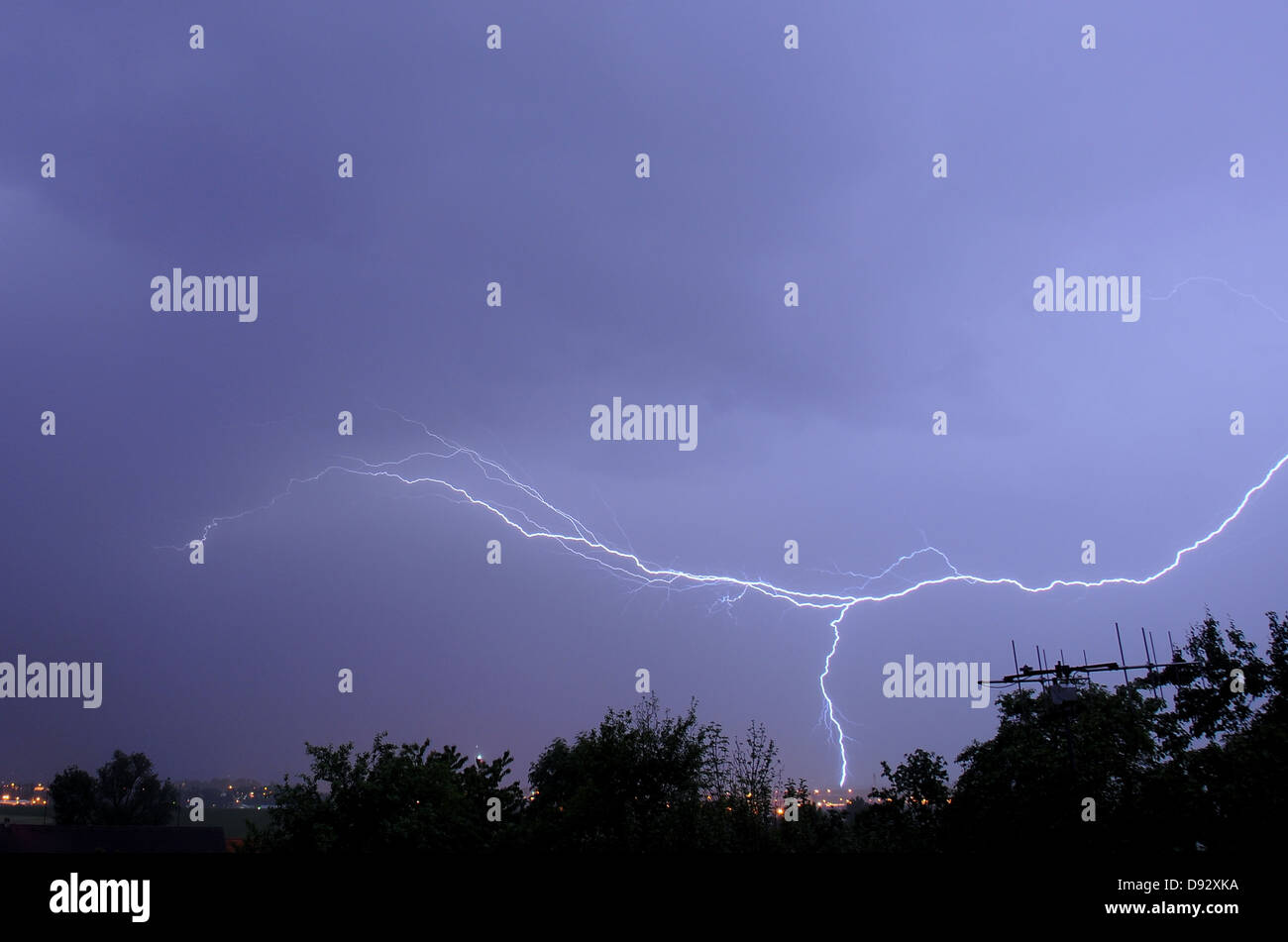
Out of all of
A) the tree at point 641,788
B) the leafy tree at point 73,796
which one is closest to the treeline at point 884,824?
the tree at point 641,788

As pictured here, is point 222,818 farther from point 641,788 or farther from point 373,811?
point 641,788

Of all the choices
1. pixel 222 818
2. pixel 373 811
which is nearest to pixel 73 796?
pixel 222 818

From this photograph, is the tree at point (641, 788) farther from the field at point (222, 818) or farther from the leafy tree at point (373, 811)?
the field at point (222, 818)

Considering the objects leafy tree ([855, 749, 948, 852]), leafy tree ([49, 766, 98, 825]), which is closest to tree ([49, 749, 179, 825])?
leafy tree ([49, 766, 98, 825])

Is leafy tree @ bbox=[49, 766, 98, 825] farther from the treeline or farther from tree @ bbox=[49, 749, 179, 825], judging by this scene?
the treeline

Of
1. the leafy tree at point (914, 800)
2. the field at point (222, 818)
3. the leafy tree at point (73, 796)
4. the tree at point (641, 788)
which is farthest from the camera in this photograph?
the field at point (222, 818)
